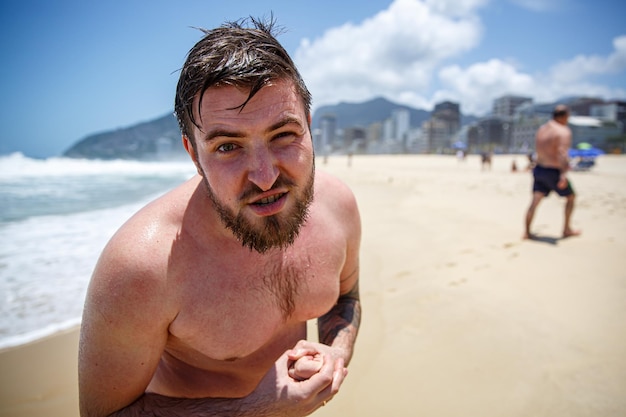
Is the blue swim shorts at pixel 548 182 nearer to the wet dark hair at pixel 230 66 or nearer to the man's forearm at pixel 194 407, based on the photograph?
the wet dark hair at pixel 230 66

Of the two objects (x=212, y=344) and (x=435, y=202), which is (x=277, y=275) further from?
(x=435, y=202)

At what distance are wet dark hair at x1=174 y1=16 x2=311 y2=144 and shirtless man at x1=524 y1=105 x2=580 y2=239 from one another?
4.67 m

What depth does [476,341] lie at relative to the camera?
2500 millimetres

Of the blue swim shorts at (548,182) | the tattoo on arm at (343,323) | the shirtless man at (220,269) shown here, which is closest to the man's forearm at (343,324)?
the tattoo on arm at (343,323)

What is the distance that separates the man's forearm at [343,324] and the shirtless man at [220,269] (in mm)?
137

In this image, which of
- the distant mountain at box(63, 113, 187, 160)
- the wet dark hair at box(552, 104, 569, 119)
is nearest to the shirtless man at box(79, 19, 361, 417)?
the wet dark hair at box(552, 104, 569, 119)

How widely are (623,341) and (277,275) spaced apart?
2448 mm

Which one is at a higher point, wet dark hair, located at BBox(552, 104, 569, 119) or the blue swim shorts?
wet dark hair, located at BBox(552, 104, 569, 119)

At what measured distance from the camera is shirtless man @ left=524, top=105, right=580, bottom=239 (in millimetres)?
4836

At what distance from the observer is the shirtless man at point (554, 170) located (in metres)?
4.84

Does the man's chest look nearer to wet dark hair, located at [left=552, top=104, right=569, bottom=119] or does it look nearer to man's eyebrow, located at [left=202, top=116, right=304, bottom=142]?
man's eyebrow, located at [left=202, top=116, right=304, bottom=142]

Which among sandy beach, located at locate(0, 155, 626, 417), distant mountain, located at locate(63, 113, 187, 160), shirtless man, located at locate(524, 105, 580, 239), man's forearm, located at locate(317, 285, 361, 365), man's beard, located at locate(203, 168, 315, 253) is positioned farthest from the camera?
distant mountain, located at locate(63, 113, 187, 160)

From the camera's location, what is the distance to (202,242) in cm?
137

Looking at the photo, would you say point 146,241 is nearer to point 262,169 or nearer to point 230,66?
point 262,169
